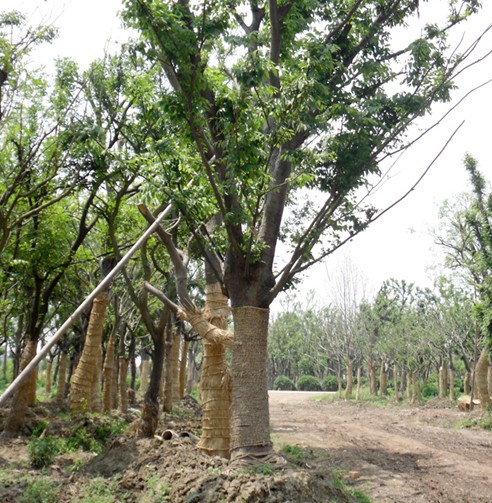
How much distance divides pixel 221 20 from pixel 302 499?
5.11 metres

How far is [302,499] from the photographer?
5680 millimetres

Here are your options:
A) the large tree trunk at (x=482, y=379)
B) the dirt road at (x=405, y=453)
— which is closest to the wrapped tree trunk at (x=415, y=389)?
the large tree trunk at (x=482, y=379)

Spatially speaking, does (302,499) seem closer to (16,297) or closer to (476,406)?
(16,297)

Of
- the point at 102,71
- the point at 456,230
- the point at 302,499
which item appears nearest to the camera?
the point at 302,499

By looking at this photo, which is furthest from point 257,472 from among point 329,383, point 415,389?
point 329,383

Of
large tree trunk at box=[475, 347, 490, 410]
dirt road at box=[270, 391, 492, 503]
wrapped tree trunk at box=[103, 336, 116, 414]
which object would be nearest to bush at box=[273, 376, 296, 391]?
large tree trunk at box=[475, 347, 490, 410]

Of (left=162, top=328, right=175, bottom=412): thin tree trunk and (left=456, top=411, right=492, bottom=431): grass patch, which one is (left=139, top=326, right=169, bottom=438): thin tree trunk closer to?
(left=162, top=328, right=175, bottom=412): thin tree trunk

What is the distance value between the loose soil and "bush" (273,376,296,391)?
45.4 metres

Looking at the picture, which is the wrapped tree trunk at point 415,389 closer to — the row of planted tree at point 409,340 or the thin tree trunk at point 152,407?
the row of planted tree at point 409,340

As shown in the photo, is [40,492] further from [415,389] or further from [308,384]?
[308,384]

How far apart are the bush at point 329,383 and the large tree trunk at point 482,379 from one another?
33268 millimetres

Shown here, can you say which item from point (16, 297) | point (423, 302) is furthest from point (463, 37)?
point (423, 302)

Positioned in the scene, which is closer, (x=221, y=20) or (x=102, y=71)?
(x=221, y=20)

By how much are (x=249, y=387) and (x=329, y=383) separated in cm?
5352
